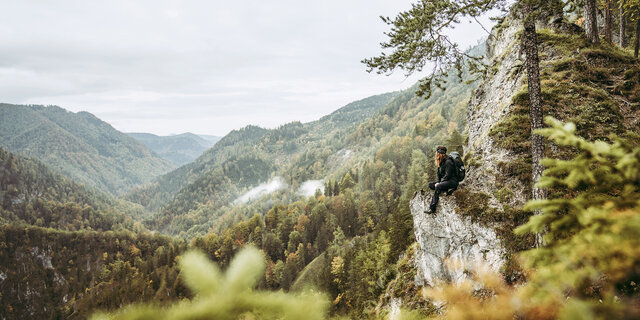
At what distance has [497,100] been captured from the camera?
14.4m

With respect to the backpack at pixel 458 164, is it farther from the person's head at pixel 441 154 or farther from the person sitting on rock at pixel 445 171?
the person's head at pixel 441 154

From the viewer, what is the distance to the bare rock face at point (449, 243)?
10867 mm

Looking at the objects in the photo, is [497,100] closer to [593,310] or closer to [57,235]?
[593,310]

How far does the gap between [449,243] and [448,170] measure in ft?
13.1

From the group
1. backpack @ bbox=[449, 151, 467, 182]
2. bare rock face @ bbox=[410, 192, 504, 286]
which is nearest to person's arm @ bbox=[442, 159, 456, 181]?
backpack @ bbox=[449, 151, 467, 182]

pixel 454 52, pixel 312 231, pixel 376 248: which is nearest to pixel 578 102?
pixel 454 52

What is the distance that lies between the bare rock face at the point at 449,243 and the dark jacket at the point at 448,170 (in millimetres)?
1958

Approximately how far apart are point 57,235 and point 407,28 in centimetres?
19596

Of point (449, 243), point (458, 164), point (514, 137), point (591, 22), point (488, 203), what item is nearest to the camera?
point (458, 164)

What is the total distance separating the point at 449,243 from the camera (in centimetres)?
1258

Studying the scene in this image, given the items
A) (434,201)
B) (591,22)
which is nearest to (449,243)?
(434,201)

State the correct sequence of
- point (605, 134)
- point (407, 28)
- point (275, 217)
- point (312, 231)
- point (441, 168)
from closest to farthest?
point (407, 28) < point (605, 134) < point (441, 168) < point (312, 231) < point (275, 217)

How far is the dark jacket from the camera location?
1045cm

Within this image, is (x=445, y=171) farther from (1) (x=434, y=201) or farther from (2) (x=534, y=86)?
(2) (x=534, y=86)
